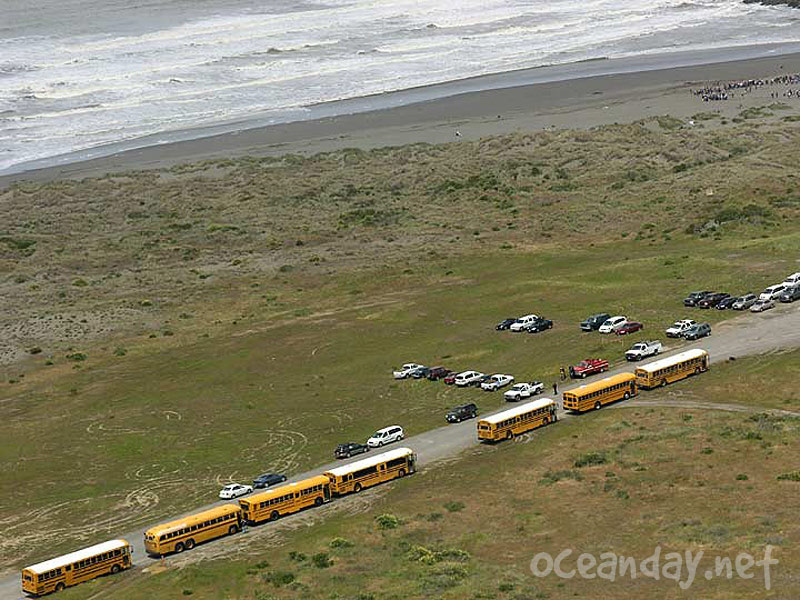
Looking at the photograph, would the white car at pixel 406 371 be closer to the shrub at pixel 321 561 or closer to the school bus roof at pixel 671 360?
the school bus roof at pixel 671 360

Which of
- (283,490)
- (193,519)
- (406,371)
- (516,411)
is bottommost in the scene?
(406,371)

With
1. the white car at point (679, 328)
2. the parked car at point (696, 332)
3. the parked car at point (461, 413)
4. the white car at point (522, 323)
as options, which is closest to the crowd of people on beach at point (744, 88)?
the white car at point (522, 323)

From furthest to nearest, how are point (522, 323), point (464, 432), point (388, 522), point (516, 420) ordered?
point (522, 323)
point (464, 432)
point (516, 420)
point (388, 522)

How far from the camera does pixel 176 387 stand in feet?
291

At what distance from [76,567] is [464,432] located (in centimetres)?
2439

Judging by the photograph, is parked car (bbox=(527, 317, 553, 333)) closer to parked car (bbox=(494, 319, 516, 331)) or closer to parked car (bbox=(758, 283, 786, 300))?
parked car (bbox=(494, 319, 516, 331))

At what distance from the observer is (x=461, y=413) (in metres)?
76.1

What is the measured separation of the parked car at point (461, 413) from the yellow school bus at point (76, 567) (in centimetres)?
2287

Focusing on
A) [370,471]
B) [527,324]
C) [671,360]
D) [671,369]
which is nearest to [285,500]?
[370,471]

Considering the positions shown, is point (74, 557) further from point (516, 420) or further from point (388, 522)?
point (516, 420)

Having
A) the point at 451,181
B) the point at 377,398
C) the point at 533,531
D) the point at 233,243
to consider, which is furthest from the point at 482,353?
the point at 451,181

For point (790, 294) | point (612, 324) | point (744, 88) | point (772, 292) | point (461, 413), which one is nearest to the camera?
point (461, 413)

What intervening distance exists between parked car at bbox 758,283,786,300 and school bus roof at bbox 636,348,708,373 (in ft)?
43.4

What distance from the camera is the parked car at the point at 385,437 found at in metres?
72.4
